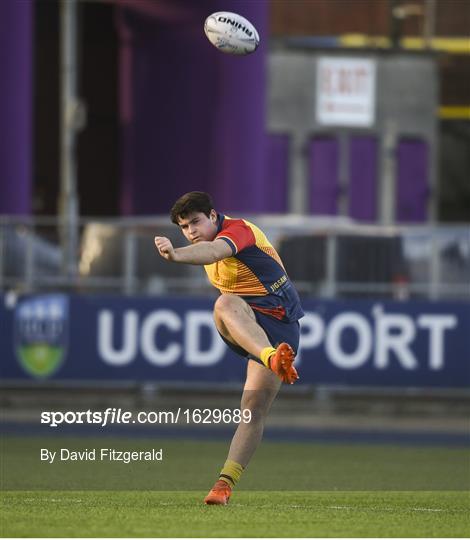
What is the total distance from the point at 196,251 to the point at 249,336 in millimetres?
645

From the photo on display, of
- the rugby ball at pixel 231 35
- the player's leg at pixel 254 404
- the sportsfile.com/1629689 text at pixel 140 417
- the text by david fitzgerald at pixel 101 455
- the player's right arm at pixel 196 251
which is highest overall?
the rugby ball at pixel 231 35

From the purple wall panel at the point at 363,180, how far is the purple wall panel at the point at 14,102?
14.5 m

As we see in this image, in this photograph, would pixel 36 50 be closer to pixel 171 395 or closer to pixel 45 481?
pixel 171 395

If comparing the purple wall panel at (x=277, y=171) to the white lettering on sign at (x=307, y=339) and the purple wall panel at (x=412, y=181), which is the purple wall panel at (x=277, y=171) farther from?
the white lettering on sign at (x=307, y=339)

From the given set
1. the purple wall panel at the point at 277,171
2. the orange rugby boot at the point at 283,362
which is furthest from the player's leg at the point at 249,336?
the purple wall panel at the point at 277,171

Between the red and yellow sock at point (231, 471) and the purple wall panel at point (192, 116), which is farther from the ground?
the purple wall panel at point (192, 116)

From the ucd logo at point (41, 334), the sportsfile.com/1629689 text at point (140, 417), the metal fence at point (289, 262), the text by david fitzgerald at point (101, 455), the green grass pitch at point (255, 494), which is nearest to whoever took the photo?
the green grass pitch at point (255, 494)

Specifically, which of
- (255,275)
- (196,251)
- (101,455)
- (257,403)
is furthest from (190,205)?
(101,455)

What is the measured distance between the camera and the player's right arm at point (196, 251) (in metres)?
9.59

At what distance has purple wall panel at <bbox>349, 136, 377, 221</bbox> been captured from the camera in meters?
40.5

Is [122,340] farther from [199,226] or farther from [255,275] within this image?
[199,226]

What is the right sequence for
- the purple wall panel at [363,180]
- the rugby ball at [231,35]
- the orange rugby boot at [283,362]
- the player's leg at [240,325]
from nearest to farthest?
the orange rugby boot at [283,362] → the player's leg at [240,325] → the rugby ball at [231,35] → the purple wall panel at [363,180]

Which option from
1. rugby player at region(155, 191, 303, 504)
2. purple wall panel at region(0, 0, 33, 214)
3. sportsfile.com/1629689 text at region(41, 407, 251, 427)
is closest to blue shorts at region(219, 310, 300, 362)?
rugby player at region(155, 191, 303, 504)

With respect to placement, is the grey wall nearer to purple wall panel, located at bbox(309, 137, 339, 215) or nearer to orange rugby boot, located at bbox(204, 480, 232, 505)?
purple wall panel, located at bbox(309, 137, 339, 215)
